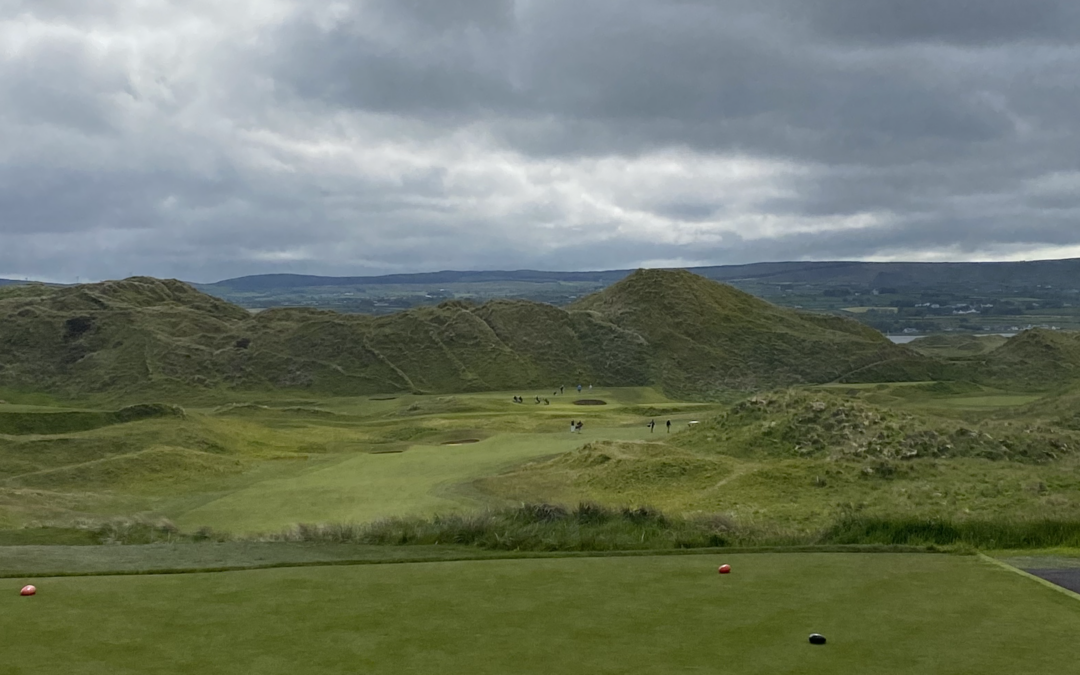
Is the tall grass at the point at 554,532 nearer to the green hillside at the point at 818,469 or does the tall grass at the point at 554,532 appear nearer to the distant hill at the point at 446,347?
the green hillside at the point at 818,469

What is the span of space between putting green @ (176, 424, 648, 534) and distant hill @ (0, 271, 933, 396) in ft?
194

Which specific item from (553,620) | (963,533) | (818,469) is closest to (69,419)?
(818,469)

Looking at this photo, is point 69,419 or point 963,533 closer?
point 963,533

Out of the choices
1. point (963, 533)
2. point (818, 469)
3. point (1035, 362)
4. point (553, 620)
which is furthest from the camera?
point (1035, 362)

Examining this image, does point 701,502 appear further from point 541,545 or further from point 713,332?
point 713,332

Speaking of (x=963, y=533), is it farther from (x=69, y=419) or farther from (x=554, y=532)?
(x=69, y=419)

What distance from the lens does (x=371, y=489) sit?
30578 millimetres

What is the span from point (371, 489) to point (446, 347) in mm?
78996

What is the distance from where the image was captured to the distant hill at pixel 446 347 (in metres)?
101

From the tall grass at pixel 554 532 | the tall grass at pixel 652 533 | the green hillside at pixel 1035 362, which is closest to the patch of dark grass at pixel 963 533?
the tall grass at pixel 652 533

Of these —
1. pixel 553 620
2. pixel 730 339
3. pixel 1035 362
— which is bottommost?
pixel 1035 362

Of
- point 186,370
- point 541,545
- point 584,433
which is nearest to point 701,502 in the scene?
point 541,545

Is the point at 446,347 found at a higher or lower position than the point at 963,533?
lower

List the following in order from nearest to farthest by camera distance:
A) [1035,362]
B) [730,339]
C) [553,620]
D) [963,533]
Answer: [553,620]
[963,533]
[1035,362]
[730,339]
